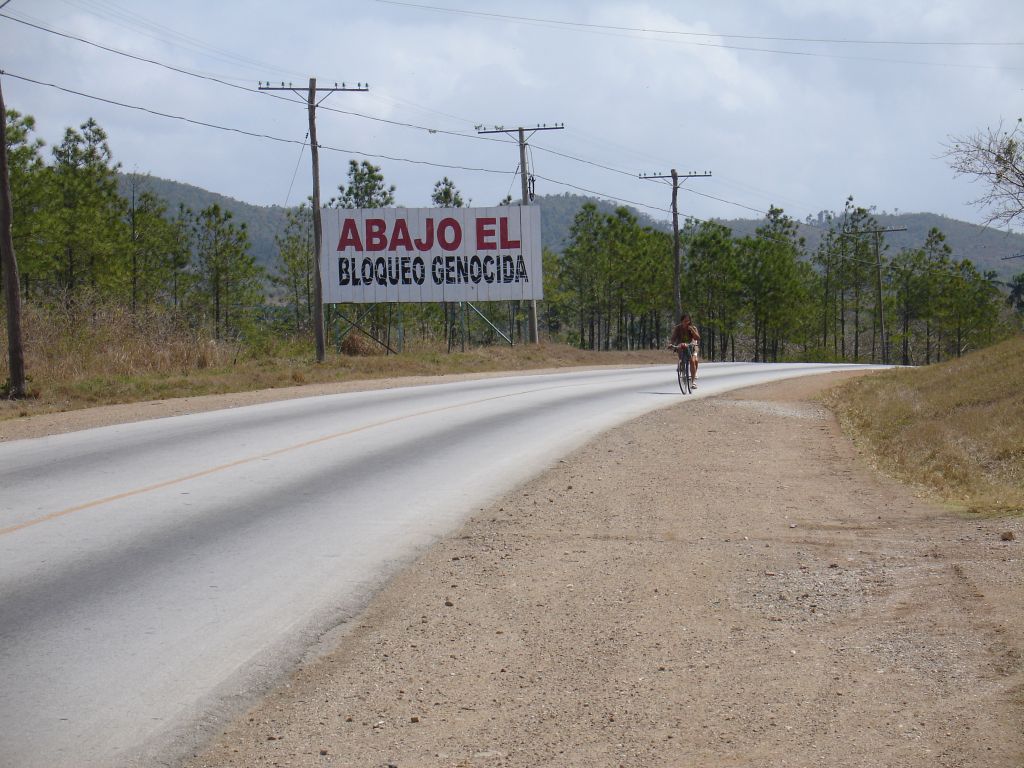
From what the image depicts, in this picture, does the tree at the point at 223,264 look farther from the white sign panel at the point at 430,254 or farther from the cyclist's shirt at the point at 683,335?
the cyclist's shirt at the point at 683,335

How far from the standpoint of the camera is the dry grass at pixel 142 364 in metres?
21.3

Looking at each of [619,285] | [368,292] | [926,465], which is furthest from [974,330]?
[926,465]

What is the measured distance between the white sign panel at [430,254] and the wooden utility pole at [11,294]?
2026cm

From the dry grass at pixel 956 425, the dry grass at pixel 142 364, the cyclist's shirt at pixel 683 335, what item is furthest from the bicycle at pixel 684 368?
the dry grass at pixel 142 364

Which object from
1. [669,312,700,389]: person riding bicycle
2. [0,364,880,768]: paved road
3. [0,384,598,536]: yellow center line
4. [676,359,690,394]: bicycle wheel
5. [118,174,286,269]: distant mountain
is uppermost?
[118,174,286,269]: distant mountain

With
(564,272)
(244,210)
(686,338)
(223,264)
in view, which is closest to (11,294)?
(686,338)

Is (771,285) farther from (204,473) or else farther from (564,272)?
(204,473)

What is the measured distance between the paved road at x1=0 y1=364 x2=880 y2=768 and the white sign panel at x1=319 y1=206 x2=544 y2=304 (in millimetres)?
23635

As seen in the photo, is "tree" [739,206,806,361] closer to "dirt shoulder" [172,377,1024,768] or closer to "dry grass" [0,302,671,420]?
"dry grass" [0,302,671,420]

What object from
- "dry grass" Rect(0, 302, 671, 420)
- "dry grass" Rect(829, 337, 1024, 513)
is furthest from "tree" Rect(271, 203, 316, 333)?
"dry grass" Rect(829, 337, 1024, 513)

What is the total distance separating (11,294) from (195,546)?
14.8 meters

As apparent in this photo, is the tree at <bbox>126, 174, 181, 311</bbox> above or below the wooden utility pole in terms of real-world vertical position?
above

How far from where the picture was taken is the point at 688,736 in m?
4.52

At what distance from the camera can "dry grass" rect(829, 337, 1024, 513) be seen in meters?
11.5
